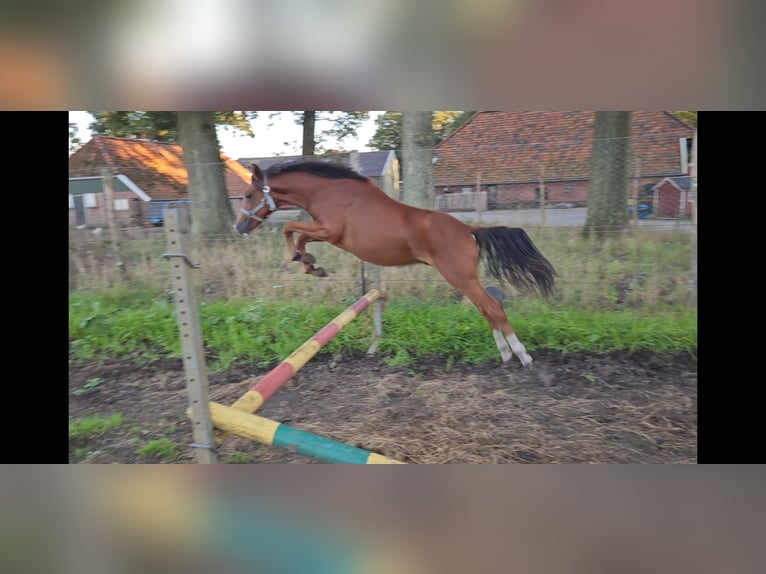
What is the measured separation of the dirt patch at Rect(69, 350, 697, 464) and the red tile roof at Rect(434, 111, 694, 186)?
87cm

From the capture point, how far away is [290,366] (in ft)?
5.96

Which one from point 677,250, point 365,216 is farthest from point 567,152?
point 365,216

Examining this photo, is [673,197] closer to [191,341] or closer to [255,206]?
[255,206]

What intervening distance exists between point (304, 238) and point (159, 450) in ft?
3.83

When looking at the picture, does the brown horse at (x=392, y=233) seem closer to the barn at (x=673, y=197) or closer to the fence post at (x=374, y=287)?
the fence post at (x=374, y=287)

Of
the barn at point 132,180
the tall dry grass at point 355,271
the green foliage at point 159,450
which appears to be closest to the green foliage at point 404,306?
the tall dry grass at point 355,271

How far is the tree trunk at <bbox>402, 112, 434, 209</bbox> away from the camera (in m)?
1.93

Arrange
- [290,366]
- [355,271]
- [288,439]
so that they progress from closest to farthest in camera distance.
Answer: [288,439], [290,366], [355,271]

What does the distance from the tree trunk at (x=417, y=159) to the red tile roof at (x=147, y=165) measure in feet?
2.44

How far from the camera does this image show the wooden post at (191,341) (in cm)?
151

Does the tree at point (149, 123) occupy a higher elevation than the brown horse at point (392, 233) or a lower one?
higher

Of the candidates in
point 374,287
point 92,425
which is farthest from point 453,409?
point 92,425
